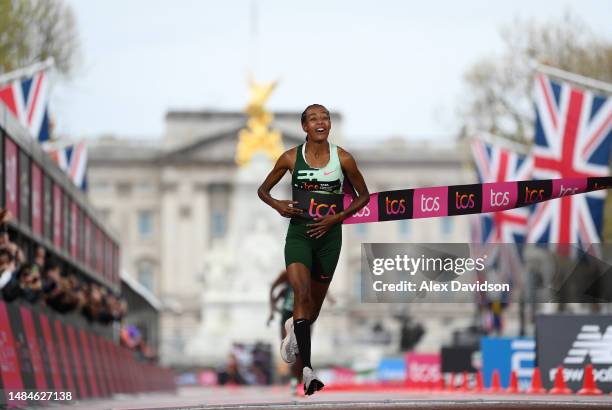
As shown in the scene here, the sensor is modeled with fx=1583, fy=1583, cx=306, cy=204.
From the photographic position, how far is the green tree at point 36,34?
38.8m

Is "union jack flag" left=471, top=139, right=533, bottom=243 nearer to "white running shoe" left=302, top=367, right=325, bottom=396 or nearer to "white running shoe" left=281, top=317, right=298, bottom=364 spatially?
"white running shoe" left=281, top=317, right=298, bottom=364

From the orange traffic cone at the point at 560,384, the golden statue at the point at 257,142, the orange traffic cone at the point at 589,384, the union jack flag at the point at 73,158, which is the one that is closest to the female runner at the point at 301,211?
the orange traffic cone at the point at 589,384

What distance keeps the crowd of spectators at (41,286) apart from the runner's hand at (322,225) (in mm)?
4795

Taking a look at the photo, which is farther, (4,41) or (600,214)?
(4,41)

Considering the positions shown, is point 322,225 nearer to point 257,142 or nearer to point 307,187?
point 307,187

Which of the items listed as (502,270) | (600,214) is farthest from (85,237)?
(502,270)

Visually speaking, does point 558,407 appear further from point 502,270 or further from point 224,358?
point 224,358

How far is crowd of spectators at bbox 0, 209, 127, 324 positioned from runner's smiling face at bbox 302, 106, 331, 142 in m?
4.90

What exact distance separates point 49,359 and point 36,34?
88.2 ft

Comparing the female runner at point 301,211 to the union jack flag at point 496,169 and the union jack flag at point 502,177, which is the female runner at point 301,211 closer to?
the union jack flag at point 502,177

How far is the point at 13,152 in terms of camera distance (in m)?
20.4

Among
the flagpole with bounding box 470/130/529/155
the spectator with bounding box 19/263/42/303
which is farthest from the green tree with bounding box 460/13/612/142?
the spectator with bounding box 19/263/42/303

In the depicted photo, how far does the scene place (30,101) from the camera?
32.8 metres

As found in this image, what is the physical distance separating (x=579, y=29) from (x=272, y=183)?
42.8 m
